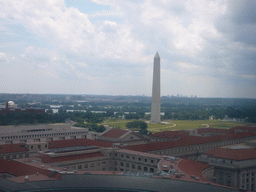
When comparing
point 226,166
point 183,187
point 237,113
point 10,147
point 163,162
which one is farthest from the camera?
point 237,113

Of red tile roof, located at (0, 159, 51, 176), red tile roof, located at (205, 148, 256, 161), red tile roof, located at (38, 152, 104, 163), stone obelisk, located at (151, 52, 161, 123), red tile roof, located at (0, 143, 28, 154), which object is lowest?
→ red tile roof, located at (0, 143, 28, 154)

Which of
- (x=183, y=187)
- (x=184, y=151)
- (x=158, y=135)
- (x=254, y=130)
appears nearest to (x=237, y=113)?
(x=254, y=130)

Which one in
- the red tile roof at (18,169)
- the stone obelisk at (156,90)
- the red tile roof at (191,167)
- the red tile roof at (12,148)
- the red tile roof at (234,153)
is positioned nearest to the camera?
the red tile roof at (18,169)

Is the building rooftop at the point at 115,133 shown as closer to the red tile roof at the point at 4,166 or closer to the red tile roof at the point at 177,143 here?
the red tile roof at the point at 177,143

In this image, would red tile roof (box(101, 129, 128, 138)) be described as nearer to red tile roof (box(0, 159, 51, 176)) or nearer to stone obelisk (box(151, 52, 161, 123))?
red tile roof (box(0, 159, 51, 176))

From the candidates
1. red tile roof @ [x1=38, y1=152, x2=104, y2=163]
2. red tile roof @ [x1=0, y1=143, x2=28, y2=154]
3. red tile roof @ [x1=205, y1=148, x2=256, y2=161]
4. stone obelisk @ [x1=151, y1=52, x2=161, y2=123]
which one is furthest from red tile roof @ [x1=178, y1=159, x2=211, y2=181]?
stone obelisk @ [x1=151, y1=52, x2=161, y2=123]

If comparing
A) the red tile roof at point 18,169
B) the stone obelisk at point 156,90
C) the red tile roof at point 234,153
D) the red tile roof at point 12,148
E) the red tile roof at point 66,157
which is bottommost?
the red tile roof at point 12,148

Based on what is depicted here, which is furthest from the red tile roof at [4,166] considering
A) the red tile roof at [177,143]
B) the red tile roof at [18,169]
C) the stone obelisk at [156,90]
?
the stone obelisk at [156,90]

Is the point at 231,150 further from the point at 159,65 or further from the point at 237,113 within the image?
the point at 159,65
